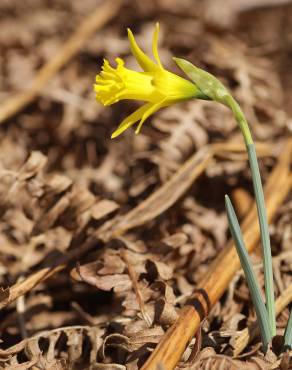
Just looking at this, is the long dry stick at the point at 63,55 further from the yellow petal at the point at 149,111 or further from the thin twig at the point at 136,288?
the yellow petal at the point at 149,111

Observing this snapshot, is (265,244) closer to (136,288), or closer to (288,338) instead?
(288,338)

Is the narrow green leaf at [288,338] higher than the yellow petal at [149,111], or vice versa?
the yellow petal at [149,111]

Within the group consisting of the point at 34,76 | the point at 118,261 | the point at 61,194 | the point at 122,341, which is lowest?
the point at 122,341

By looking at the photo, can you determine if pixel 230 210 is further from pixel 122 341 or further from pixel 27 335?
pixel 27 335

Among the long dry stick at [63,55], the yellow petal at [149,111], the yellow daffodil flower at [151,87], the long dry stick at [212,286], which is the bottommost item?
the long dry stick at [212,286]

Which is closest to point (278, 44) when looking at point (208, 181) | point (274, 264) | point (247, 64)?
point (247, 64)

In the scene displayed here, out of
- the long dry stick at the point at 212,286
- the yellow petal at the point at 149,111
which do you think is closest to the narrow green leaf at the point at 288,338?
the long dry stick at the point at 212,286

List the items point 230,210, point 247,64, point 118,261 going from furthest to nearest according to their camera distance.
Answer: point 247,64 < point 118,261 < point 230,210

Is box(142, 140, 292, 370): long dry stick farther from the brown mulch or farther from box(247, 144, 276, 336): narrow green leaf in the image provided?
box(247, 144, 276, 336): narrow green leaf

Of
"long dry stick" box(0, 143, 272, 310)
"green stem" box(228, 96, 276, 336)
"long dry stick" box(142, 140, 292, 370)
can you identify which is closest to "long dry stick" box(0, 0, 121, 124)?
"long dry stick" box(0, 143, 272, 310)
